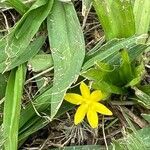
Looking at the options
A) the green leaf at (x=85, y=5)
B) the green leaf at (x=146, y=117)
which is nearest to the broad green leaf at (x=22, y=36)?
the green leaf at (x=85, y=5)

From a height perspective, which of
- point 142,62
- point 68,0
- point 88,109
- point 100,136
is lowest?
point 100,136

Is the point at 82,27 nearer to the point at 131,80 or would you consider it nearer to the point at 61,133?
the point at 131,80

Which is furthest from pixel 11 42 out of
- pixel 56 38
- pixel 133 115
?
pixel 133 115

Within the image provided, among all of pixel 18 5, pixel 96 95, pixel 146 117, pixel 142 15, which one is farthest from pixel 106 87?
pixel 18 5

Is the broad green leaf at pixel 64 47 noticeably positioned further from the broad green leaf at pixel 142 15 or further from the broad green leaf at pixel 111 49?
the broad green leaf at pixel 142 15

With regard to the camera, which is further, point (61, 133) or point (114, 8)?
point (61, 133)

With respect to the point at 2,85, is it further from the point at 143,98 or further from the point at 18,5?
the point at 143,98
